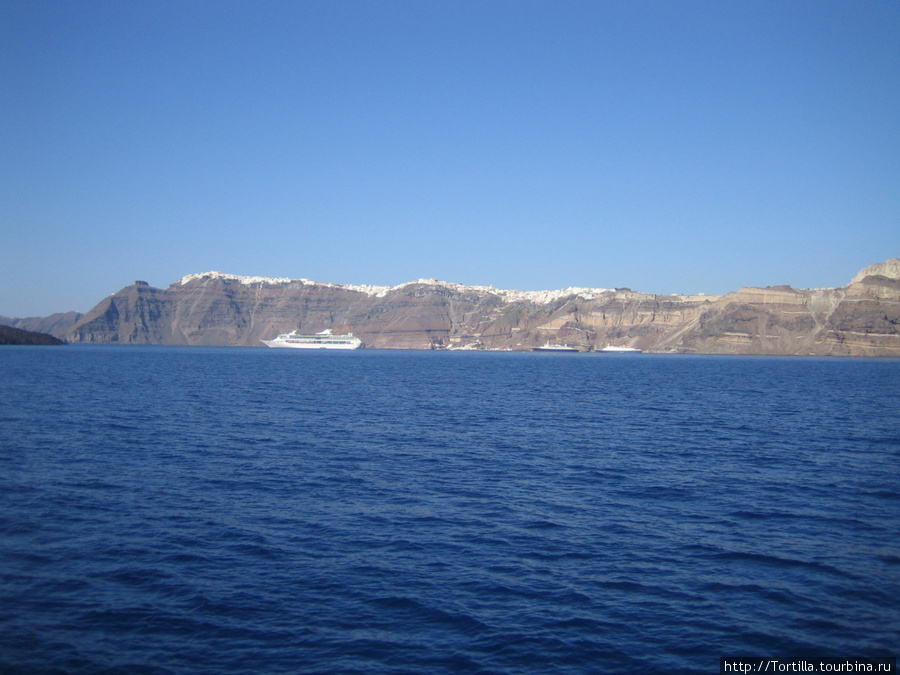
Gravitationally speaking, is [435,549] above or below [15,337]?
below

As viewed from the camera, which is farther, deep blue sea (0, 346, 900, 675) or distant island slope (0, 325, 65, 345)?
distant island slope (0, 325, 65, 345)

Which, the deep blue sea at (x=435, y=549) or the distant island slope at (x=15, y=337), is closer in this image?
the deep blue sea at (x=435, y=549)

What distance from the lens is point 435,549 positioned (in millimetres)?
15594

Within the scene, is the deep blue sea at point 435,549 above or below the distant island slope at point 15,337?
below

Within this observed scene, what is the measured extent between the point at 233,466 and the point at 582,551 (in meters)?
14.5

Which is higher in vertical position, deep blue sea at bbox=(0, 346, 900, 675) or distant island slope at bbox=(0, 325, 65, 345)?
distant island slope at bbox=(0, 325, 65, 345)

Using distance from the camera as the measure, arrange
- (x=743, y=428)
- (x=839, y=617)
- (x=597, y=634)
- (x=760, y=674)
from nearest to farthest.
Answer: (x=760, y=674)
(x=597, y=634)
(x=839, y=617)
(x=743, y=428)

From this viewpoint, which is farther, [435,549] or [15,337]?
[15,337]

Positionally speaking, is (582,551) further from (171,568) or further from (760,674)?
(171,568)

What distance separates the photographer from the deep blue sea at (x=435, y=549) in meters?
11.0

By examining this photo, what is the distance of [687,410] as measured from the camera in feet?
153

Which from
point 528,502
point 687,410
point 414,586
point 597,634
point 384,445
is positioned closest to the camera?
point 597,634

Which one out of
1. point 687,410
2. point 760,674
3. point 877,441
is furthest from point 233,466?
point 687,410

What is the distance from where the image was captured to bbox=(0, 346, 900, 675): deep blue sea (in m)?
11.0
